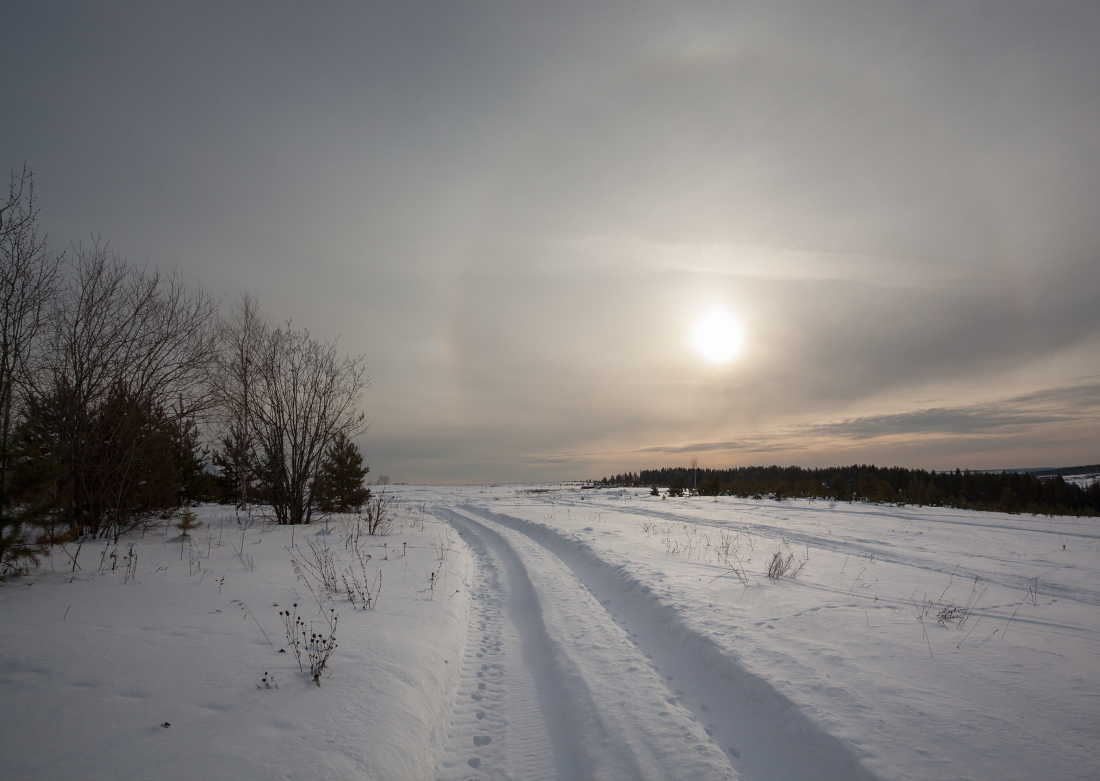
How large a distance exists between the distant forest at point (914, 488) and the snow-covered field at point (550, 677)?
3429cm

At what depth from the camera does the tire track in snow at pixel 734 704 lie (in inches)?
138

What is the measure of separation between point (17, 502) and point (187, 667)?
535cm

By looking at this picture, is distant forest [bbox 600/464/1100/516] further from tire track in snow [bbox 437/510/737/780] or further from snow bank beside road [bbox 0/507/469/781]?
snow bank beside road [bbox 0/507/469/781]

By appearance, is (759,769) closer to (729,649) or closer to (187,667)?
(729,649)

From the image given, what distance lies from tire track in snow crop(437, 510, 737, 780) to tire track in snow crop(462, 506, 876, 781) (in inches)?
7.3

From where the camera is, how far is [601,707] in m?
4.24

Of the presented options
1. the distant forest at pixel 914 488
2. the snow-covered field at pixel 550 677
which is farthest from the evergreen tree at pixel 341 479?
the distant forest at pixel 914 488

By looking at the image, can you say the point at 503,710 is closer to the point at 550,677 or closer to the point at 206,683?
the point at 550,677

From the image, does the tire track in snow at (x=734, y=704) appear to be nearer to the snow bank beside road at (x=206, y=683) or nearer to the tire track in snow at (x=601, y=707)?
the tire track in snow at (x=601, y=707)

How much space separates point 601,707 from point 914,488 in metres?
52.1

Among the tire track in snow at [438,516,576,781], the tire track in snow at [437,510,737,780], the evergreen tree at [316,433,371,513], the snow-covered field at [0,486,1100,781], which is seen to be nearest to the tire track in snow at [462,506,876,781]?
the snow-covered field at [0,486,1100,781]

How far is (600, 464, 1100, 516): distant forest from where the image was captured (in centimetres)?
3634

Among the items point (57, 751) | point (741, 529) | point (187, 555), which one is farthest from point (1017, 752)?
point (741, 529)

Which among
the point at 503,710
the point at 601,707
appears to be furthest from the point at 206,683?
the point at 601,707
